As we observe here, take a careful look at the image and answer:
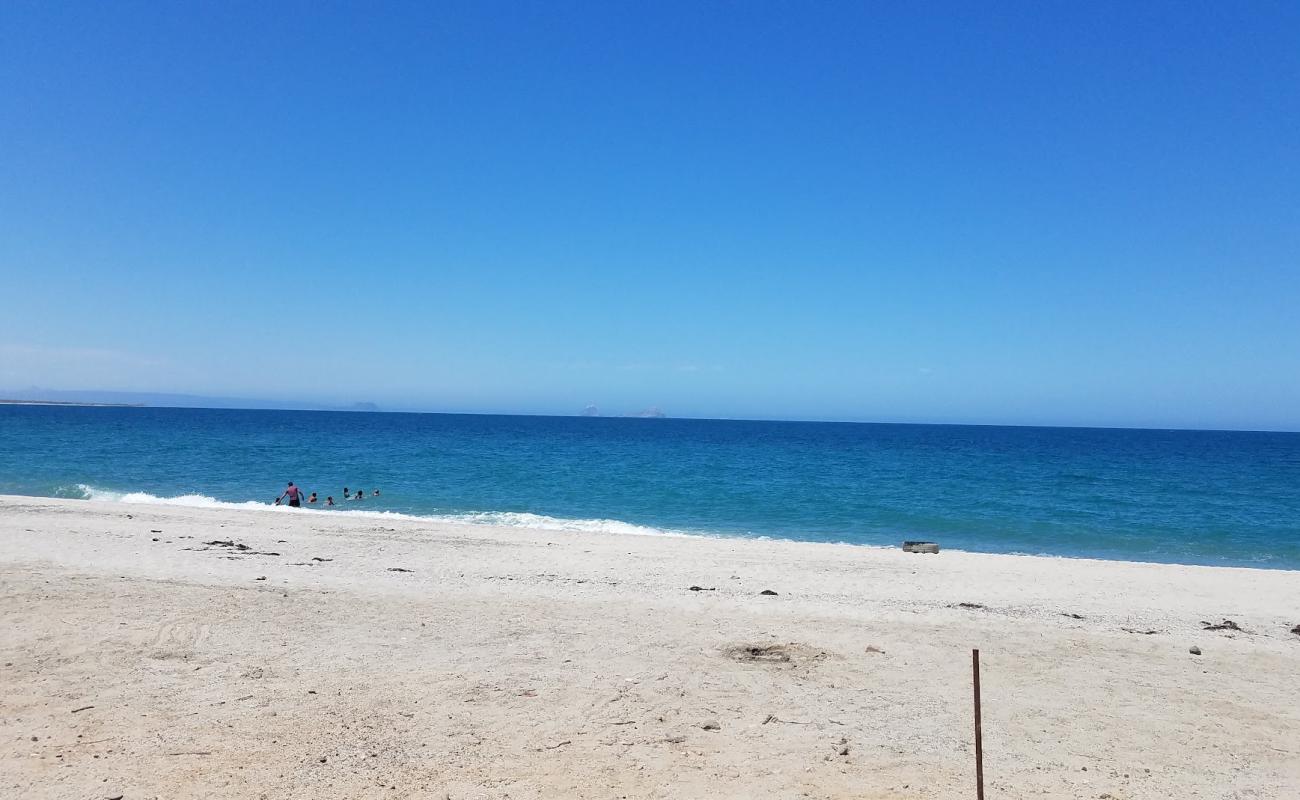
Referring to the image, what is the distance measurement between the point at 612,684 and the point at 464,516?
20328 mm

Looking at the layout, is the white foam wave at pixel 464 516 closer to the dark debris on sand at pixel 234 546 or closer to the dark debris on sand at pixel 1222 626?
the dark debris on sand at pixel 234 546

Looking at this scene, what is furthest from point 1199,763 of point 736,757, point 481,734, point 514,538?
point 514,538

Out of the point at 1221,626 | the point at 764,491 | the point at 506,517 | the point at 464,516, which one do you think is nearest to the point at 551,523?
the point at 506,517

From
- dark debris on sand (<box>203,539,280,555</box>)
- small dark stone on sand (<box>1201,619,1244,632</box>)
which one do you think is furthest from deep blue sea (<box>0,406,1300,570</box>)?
small dark stone on sand (<box>1201,619,1244,632</box>)

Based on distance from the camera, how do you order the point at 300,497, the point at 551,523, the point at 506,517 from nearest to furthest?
the point at 551,523 → the point at 506,517 → the point at 300,497

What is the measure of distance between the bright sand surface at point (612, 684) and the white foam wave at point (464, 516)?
10122mm

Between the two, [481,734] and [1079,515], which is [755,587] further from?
[1079,515]

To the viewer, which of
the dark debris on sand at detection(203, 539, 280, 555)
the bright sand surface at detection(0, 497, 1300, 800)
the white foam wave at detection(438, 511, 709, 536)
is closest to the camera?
the bright sand surface at detection(0, 497, 1300, 800)

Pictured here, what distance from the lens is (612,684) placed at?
8.11 metres

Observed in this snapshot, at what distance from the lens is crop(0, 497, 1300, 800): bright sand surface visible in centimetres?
616

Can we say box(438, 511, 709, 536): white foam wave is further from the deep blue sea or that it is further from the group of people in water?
the group of people in water

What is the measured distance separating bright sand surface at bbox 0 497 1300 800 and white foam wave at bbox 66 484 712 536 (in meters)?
10.1

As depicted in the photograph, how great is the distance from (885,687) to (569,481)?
33496 mm

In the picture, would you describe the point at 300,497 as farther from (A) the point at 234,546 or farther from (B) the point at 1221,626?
(B) the point at 1221,626
